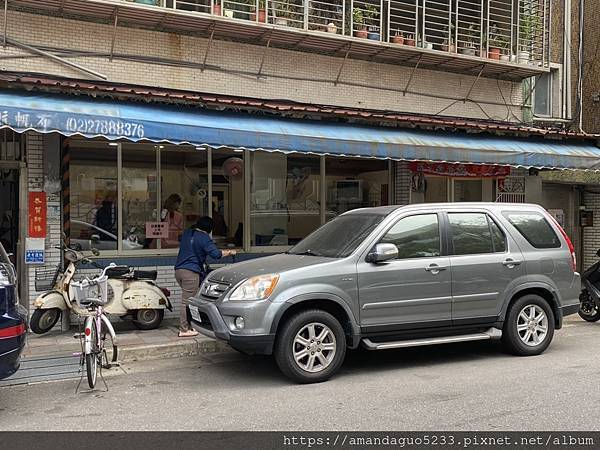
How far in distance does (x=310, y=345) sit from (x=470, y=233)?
242cm

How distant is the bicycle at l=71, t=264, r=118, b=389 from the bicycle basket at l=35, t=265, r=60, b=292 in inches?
83.0

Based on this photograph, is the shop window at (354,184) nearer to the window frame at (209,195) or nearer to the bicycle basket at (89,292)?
the window frame at (209,195)

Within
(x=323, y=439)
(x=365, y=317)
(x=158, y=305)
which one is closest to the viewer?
(x=323, y=439)

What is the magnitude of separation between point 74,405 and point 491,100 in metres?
11.1

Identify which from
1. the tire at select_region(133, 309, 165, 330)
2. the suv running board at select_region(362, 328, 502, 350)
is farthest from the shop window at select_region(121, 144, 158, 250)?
the suv running board at select_region(362, 328, 502, 350)

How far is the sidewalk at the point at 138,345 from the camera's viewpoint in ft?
24.4

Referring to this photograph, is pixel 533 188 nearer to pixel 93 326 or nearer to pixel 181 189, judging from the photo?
pixel 181 189

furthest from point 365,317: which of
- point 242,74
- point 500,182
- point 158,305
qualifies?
point 500,182

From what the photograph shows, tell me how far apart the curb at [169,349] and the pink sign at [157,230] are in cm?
278

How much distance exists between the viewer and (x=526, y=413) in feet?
16.8

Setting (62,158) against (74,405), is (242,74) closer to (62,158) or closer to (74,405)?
(62,158)

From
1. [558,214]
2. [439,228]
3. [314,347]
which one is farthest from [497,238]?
[558,214]

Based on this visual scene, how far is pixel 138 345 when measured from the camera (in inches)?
303

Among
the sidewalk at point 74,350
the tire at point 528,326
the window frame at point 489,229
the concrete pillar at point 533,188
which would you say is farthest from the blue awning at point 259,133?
the concrete pillar at point 533,188
